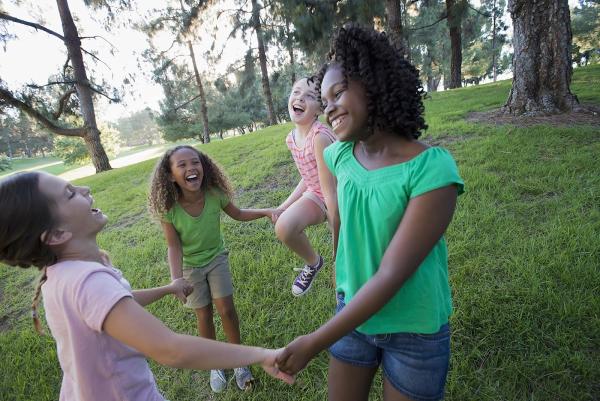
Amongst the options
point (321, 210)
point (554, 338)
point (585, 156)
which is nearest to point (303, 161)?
point (321, 210)

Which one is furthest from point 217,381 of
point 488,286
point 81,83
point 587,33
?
point 587,33

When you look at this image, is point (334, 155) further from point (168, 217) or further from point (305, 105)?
point (168, 217)

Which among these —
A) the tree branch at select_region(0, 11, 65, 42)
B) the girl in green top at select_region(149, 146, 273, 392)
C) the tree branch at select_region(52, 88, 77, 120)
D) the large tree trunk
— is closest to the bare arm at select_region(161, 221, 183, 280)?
the girl in green top at select_region(149, 146, 273, 392)

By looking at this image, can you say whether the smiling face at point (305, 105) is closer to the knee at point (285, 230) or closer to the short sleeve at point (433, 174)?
the knee at point (285, 230)

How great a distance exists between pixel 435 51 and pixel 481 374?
30.1 metres

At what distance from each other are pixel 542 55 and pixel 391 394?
607 centimetres

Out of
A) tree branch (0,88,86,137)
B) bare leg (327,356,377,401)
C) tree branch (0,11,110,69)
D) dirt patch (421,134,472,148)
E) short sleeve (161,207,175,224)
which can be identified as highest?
tree branch (0,11,110,69)

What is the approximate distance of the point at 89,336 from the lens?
103 cm

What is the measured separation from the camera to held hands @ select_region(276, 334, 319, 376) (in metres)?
1.10

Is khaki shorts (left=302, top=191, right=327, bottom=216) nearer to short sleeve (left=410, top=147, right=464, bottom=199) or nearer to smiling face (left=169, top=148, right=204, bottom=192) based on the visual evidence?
smiling face (left=169, top=148, right=204, bottom=192)

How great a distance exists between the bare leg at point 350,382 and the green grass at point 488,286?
0.73 metres

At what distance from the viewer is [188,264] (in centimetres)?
222

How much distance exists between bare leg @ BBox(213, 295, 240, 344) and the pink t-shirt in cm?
101

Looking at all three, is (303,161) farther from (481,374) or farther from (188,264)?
(481,374)
